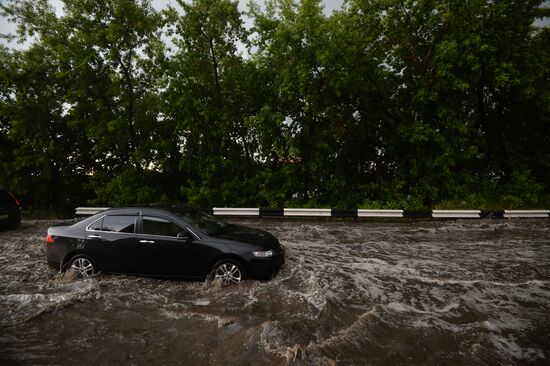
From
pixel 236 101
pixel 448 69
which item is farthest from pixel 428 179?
pixel 236 101

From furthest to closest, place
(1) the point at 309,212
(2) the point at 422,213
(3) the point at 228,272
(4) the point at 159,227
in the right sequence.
Answer: (1) the point at 309,212, (2) the point at 422,213, (4) the point at 159,227, (3) the point at 228,272

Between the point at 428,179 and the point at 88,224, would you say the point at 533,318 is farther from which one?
the point at 428,179

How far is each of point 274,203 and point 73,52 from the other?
37.7 ft

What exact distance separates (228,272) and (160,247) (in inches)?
53.9

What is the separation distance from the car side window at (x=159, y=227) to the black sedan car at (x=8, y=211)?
7.85m

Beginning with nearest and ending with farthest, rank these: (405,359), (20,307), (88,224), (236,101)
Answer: (405,359) → (20,307) → (88,224) → (236,101)

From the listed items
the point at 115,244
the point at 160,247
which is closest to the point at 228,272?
the point at 160,247

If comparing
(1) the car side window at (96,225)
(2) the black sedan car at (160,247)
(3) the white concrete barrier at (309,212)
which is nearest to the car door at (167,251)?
(2) the black sedan car at (160,247)

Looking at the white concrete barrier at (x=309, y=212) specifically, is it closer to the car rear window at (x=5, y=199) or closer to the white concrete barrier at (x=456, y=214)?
the white concrete barrier at (x=456, y=214)

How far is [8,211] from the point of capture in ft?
37.7

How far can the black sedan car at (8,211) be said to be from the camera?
11248 mm

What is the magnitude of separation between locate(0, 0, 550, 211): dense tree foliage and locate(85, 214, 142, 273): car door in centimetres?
893

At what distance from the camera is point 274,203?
1555 cm

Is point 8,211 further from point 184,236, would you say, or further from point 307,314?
point 307,314
